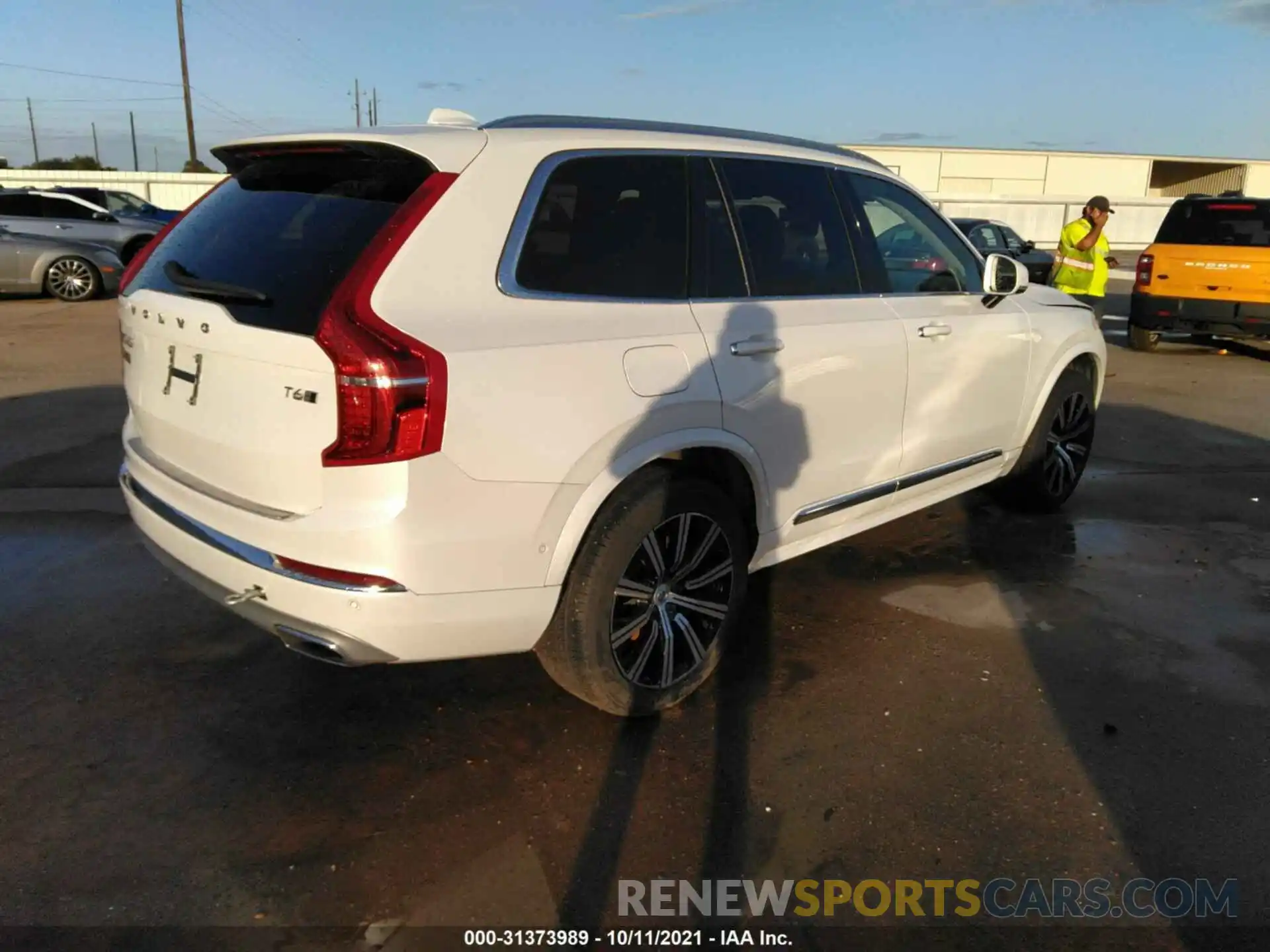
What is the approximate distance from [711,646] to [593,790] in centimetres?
73

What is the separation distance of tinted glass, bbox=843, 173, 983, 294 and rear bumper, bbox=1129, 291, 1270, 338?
791 centimetres

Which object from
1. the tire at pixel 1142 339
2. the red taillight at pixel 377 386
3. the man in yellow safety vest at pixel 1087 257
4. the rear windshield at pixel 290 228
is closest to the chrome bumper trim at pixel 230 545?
the red taillight at pixel 377 386

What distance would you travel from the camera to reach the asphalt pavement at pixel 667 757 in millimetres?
2592

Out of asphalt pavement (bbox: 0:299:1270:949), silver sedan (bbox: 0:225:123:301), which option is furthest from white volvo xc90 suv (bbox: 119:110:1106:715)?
silver sedan (bbox: 0:225:123:301)

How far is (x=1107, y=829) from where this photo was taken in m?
2.83

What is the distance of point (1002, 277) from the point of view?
14.9 ft

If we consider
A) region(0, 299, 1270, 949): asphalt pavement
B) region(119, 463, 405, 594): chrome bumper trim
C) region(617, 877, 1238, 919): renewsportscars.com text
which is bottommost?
region(617, 877, 1238, 919): renewsportscars.com text

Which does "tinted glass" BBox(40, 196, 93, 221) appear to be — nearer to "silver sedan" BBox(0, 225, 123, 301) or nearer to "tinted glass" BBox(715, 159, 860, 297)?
"silver sedan" BBox(0, 225, 123, 301)

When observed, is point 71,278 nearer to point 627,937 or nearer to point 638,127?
point 638,127

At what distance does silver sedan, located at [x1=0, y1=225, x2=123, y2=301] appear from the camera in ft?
47.5

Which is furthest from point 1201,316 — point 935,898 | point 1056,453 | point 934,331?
point 935,898

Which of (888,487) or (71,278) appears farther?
(71,278)

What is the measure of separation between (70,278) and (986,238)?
50.2 feet

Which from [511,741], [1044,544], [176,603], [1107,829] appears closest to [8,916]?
[511,741]
